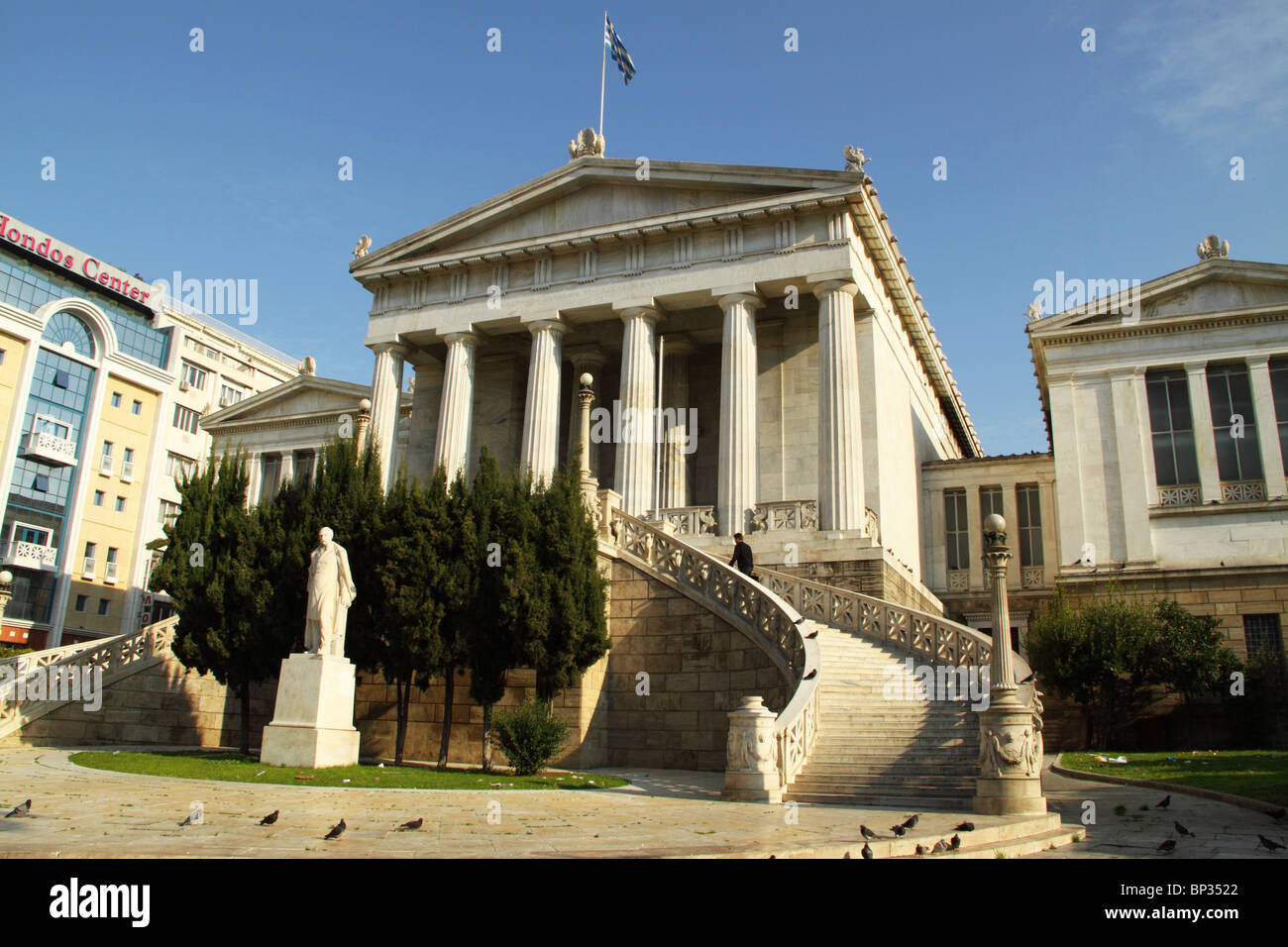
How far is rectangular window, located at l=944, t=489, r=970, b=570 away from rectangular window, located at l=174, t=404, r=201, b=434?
46451mm

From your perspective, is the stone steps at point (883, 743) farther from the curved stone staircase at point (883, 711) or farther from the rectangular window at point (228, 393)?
the rectangular window at point (228, 393)

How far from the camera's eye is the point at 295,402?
50.3m

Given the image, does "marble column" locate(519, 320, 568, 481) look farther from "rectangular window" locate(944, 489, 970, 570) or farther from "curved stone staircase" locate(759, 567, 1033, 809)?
"rectangular window" locate(944, 489, 970, 570)

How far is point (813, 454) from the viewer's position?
34.2m

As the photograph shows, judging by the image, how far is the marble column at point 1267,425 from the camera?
32.1 metres

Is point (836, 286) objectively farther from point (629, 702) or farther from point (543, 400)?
point (629, 702)

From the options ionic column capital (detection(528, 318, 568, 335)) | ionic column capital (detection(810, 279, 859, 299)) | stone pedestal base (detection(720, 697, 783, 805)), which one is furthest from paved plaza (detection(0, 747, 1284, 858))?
ionic column capital (detection(528, 318, 568, 335))

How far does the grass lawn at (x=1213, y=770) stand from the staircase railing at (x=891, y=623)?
9.07 feet

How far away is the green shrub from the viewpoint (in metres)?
18.7

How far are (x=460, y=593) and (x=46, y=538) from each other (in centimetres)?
4130

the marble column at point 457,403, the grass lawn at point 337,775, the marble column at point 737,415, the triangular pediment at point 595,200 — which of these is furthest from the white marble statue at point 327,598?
the triangular pediment at point 595,200

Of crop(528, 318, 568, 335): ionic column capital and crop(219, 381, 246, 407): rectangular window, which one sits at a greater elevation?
crop(219, 381, 246, 407): rectangular window

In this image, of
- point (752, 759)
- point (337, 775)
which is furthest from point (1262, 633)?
point (337, 775)
